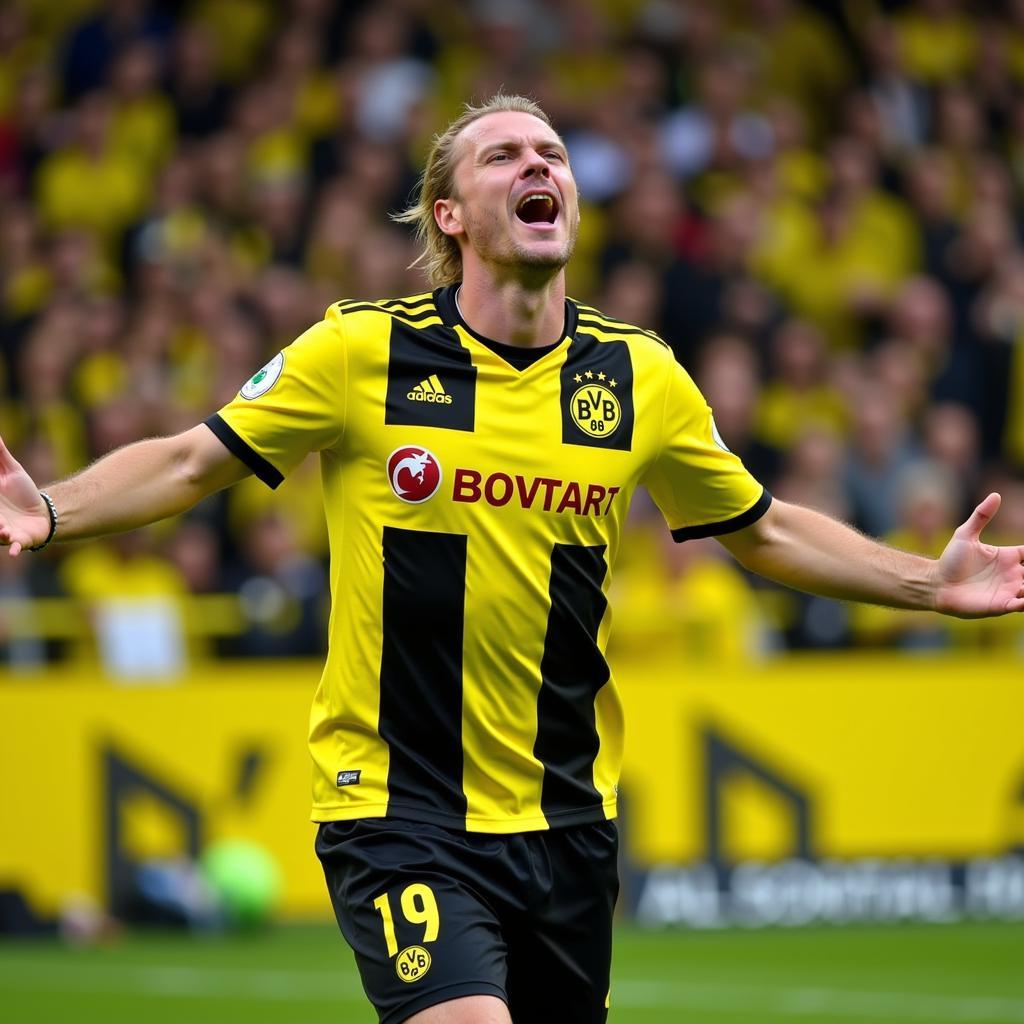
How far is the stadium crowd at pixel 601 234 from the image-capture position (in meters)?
13.2

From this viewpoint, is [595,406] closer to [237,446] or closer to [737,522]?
[737,522]

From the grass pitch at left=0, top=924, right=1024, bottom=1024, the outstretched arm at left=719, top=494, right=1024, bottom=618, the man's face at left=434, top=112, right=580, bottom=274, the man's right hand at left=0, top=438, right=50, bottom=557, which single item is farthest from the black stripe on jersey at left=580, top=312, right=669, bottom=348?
the grass pitch at left=0, top=924, right=1024, bottom=1024

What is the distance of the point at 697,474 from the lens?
5574mm

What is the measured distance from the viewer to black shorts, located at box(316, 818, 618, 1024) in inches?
192

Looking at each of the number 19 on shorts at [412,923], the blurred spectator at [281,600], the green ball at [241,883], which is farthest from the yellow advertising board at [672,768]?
the number 19 on shorts at [412,923]

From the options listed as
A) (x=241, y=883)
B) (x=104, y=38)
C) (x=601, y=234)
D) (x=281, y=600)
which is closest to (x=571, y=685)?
(x=241, y=883)

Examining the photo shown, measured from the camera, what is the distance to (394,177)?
15172 mm

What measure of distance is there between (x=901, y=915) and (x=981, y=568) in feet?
25.1

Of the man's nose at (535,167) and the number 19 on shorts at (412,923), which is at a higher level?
the man's nose at (535,167)

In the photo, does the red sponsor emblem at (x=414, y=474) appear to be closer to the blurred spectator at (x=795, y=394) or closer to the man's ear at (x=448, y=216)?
the man's ear at (x=448, y=216)

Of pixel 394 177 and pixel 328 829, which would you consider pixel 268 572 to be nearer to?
pixel 394 177

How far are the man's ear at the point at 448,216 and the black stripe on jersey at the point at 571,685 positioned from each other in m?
0.86

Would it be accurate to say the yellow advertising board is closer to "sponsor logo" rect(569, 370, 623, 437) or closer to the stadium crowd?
the stadium crowd

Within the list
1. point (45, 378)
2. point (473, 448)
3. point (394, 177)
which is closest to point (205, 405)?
point (45, 378)
